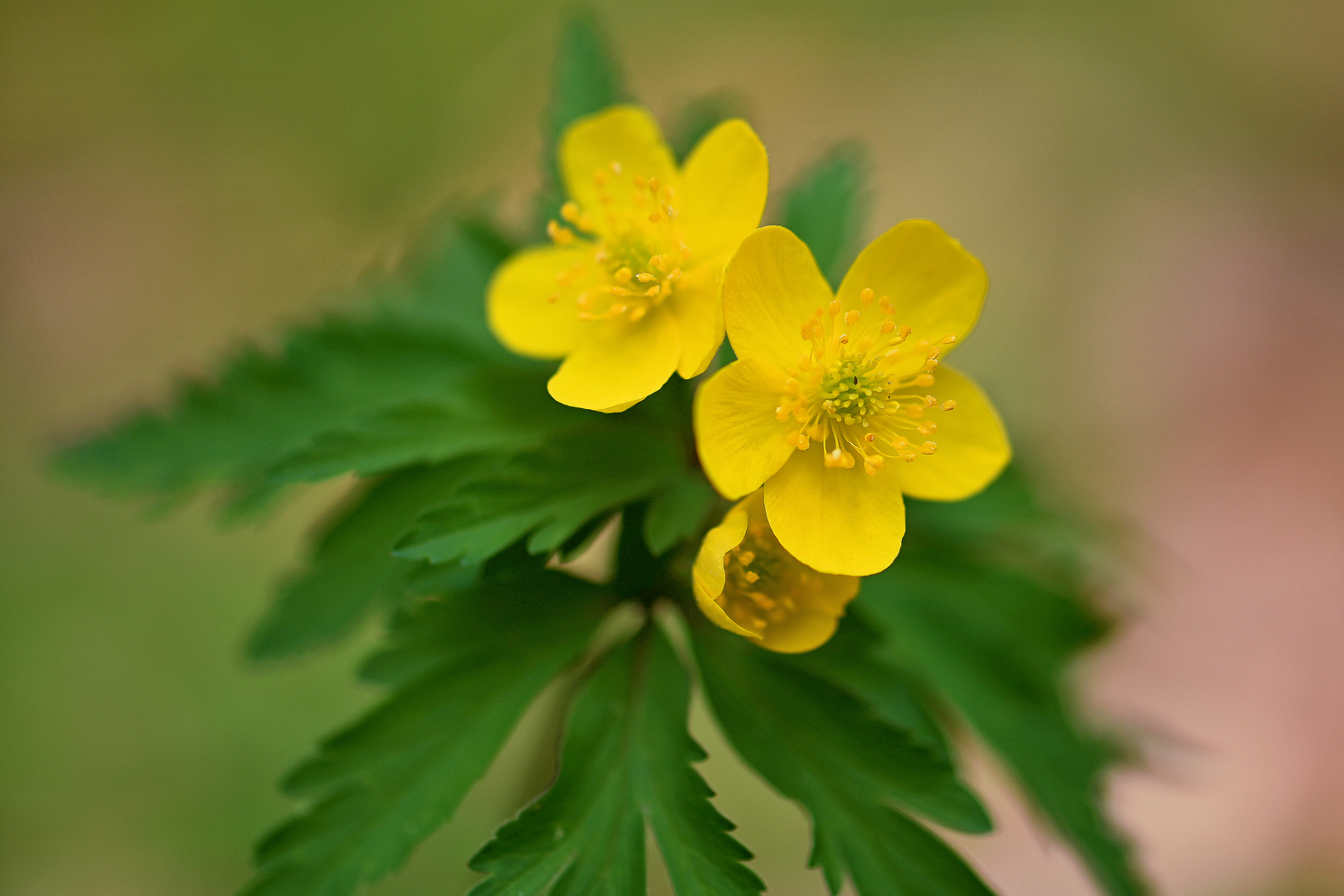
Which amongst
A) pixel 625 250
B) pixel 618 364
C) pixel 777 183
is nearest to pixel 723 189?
pixel 625 250

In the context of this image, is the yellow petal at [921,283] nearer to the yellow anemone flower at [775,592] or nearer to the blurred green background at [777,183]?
the yellow anemone flower at [775,592]

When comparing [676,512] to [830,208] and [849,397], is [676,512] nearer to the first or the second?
[849,397]

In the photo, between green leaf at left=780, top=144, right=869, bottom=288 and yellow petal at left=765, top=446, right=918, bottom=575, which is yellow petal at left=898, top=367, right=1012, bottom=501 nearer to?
yellow petal at left=765, top=446, right=918, bottom=575

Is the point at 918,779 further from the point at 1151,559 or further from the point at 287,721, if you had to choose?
the point at 287,721

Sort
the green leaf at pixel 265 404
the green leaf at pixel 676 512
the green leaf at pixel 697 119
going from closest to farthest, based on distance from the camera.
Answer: the green leaf at pixel 676 512, the green leaf at pixel 265 404, the green leaf at pixel 697 119

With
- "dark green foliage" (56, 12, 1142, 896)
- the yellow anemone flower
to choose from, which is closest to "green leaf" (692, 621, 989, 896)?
"dark green foliage" (56, 12, 1142, 896)

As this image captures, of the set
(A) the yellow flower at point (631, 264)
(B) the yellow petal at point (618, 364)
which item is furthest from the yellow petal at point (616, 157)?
(B) the yellow petal at point (618, 364)
